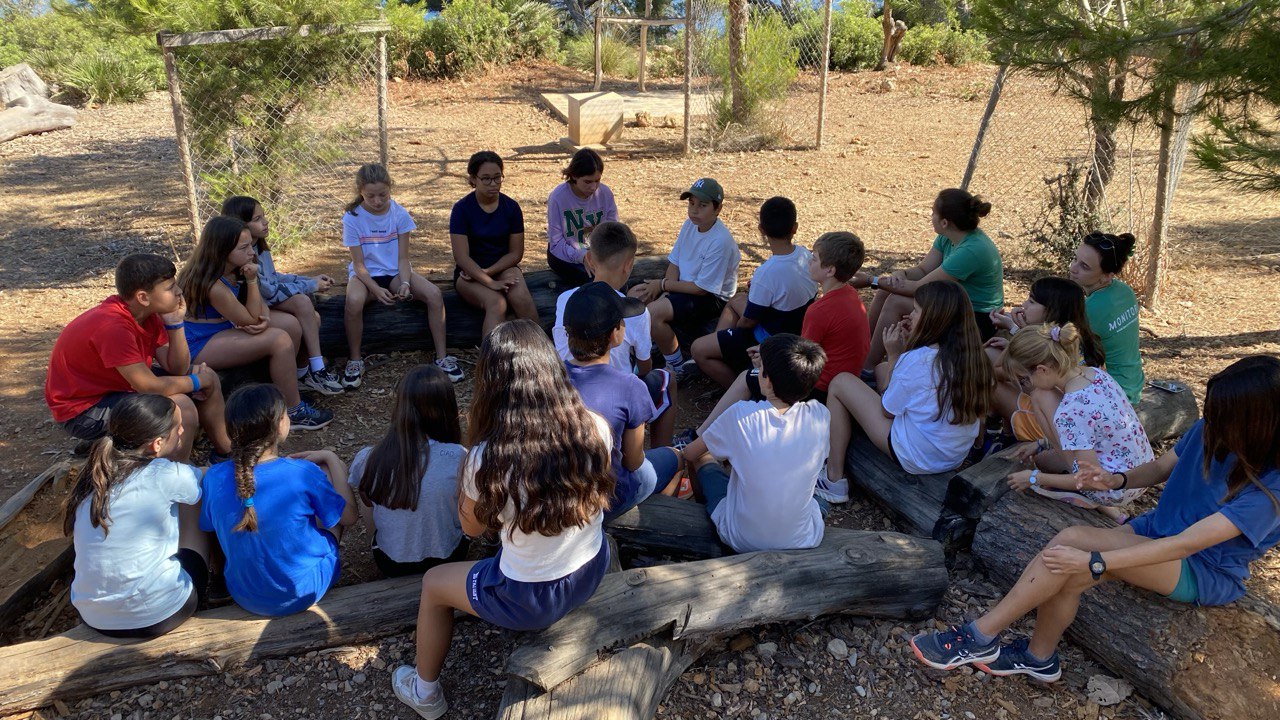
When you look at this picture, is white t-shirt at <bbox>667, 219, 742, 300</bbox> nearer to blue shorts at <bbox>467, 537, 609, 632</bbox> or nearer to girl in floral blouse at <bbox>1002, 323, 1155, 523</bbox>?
girl in floral blouse at <bbox>1002, 323, 1155, 523</bbox>

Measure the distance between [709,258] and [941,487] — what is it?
6.68ft

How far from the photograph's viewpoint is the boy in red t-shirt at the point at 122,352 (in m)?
3.68

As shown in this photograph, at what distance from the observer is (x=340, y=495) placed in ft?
10.1

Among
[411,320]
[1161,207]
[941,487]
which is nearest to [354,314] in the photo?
[411,320]

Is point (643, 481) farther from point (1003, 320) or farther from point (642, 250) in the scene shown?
point (642, 250)

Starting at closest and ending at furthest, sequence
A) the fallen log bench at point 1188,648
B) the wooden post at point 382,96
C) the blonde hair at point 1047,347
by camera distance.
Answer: the fallen log bench at point 1188,648
the blonde hair at point 1047,347
the wooden post at point 382,96

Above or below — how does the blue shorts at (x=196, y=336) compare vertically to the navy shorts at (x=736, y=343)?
above

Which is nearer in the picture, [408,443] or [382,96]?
[408,443]

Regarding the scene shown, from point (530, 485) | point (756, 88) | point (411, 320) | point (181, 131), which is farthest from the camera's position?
point (756, 88)

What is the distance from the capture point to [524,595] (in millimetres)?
2572

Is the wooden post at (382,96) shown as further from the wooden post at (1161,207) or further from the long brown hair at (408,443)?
the wooden post at (1161,207)

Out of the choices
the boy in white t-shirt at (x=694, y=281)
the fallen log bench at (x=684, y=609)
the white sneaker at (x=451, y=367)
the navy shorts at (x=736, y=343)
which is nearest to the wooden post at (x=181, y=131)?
the white sneaker at (x=451, y=367)

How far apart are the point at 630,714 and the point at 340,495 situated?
1.30 metres

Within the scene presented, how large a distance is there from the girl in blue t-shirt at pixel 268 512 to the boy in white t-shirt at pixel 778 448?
1.44 m
